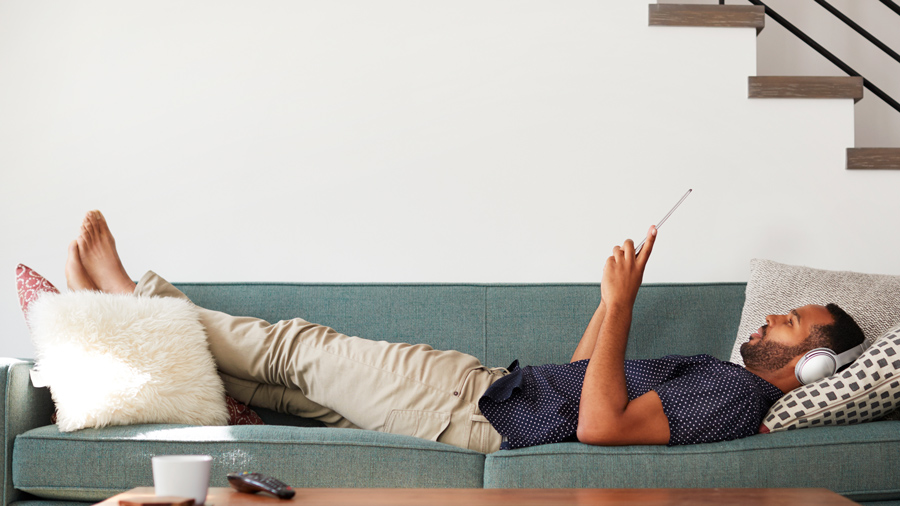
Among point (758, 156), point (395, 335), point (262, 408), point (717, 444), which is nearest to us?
point (717, 444)

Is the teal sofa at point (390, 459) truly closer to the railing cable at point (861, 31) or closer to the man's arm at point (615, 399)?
the man's arm at point (615, 399)

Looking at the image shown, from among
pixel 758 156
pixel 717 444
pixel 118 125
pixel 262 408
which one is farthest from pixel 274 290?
pixel 758 156

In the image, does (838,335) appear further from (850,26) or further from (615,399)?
Answer: (850,26)

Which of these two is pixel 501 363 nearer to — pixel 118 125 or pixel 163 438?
pixel 163 438

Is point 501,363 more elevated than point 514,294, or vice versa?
point 514,294

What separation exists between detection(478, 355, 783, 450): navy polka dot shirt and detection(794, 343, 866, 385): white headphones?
0.23ft

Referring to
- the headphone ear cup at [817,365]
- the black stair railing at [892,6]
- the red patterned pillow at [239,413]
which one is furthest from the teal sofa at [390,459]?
the black stair railing at [892,6]

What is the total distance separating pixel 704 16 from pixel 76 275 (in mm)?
2180

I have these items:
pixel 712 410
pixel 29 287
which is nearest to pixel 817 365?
pixel 712 410

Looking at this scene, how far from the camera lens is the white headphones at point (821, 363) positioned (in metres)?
1.56

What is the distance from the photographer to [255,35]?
246cm

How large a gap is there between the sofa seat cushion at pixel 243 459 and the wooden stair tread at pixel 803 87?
1689 mm

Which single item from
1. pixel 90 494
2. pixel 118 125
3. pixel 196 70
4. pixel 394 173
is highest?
pixel 196 70

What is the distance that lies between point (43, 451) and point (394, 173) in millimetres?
1366
